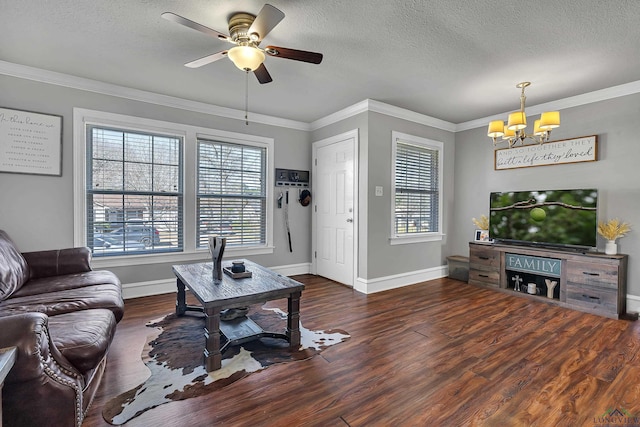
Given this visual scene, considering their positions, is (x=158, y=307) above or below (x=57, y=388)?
below

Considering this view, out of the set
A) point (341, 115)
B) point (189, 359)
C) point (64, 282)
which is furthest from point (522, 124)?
point (64, 282)

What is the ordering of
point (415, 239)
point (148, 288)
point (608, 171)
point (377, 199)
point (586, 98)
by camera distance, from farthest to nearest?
point (415, 239) → point (377, 199) → point (148, 288) → point (586, 98) → point (608, 171)

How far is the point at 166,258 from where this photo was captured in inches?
151

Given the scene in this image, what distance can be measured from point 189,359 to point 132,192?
230cm

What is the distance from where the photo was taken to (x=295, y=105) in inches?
161

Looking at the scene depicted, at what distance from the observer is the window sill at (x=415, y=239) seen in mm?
4238

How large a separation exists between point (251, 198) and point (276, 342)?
245 cm

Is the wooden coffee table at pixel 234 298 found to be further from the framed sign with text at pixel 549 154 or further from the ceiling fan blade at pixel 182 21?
the framed sign with text at pixel 549 154

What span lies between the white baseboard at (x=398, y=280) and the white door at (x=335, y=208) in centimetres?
25

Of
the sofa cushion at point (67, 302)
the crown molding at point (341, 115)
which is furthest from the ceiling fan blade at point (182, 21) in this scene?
the crown molding at point (341, 115)

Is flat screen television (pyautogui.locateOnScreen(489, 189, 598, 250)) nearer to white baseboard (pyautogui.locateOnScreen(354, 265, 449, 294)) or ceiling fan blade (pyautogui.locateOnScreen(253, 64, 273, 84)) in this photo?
white baseboard (pyautogui.locateOnScreen(354, 265, 449, 294))

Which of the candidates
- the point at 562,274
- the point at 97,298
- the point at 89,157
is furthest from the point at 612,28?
the point at 89,157

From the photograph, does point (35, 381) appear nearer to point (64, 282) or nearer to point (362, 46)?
point (64, 282)

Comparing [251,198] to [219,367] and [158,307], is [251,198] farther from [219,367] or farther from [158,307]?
[219,367]
